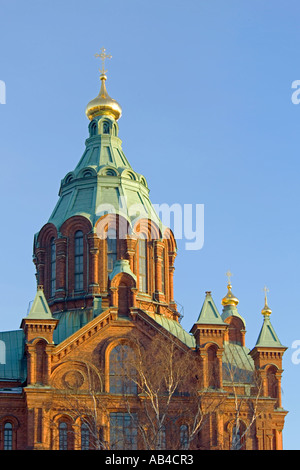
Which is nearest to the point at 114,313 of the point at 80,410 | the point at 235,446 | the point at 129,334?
the point at 129,334

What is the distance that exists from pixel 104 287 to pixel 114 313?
443cm

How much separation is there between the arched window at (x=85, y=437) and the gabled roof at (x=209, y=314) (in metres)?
7.32

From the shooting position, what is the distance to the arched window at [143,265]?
67438 mm

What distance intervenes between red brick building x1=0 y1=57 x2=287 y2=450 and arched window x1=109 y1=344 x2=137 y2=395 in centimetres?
5

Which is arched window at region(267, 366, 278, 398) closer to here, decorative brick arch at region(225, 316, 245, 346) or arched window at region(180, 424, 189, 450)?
arched window at region(180, 424, 189, 450)

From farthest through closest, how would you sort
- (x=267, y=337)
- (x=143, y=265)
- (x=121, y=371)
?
(x=143, y=265)
(x=267, y=337)
(x=121, y=371)

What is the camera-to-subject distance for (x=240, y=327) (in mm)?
73750

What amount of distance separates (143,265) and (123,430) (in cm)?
1153

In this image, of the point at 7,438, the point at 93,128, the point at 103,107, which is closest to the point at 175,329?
the point at 7,438

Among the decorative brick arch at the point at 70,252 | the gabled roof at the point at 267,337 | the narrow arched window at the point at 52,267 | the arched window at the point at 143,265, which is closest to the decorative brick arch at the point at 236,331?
the arched window at the point at 143,265

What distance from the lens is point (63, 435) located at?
59125mm

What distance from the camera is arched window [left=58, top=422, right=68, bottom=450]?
5887cm

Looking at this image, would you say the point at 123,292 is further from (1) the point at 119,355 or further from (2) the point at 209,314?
(2) the point at 209,314
